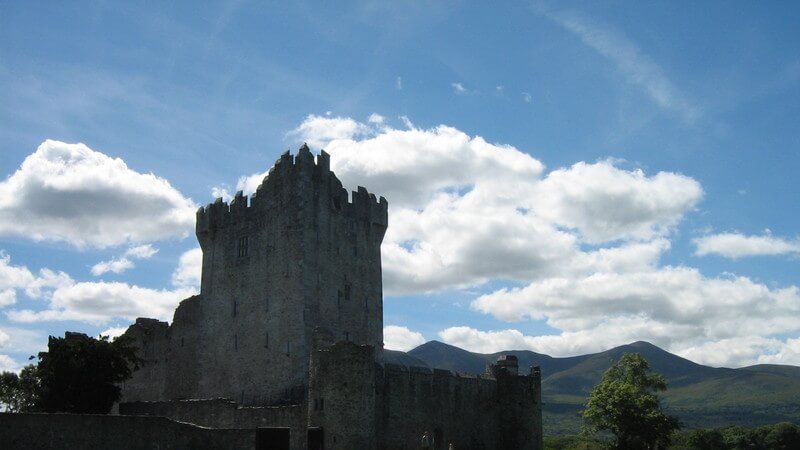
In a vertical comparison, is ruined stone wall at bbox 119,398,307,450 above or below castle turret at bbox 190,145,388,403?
below

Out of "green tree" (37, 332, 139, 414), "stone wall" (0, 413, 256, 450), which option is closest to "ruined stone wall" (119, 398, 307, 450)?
"green tree" (37, 332, 139, 414)

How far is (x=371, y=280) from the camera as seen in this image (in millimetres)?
50438

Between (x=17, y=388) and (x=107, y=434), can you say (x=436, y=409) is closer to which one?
(x=107, y=434)

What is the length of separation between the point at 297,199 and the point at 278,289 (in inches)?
205

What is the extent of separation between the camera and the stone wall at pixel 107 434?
93.3 ft

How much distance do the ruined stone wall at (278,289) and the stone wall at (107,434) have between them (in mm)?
10407

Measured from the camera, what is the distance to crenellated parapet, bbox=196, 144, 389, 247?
47.7 metres

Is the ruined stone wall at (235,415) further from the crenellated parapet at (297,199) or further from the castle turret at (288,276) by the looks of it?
the crenellated parapet at (297,199)

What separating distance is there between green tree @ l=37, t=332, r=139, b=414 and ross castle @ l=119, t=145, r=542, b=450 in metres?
3.09

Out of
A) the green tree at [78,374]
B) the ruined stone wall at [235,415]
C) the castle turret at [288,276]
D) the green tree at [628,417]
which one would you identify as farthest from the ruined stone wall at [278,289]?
the green tree at [628,417]

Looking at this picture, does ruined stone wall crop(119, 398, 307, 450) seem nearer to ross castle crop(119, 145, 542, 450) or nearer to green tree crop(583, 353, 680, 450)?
ross castle crop(119, 145, 542, 450)

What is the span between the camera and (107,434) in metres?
30.0

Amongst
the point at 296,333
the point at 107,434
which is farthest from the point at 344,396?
the point at 107,434

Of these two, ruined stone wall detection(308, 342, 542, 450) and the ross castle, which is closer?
ruined stone wall detection(308, 342, 542, 450)
